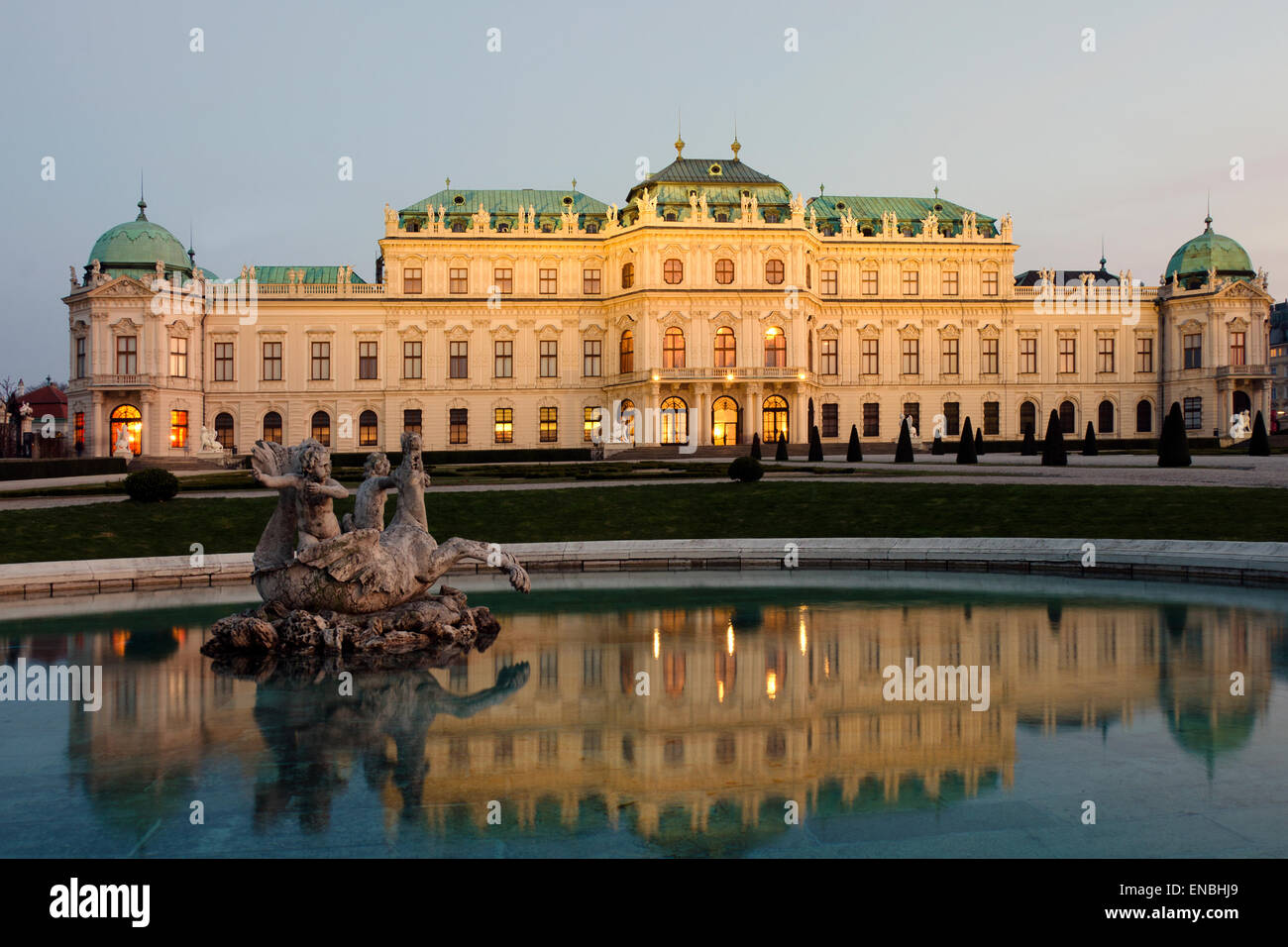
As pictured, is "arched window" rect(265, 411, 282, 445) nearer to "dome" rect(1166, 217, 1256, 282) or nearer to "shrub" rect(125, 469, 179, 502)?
"shrub" rect(125, 469, 179, 502)

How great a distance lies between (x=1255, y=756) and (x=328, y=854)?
5.28 meters

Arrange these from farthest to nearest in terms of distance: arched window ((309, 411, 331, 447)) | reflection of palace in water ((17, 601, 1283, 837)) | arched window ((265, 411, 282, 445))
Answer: arched window ((309, 411, 331, 447))
arched window ((265, 411, 282, 445))
reflection of palace in water ((17, 601, 1283, 837))

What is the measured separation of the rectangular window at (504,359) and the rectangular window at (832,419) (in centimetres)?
1991

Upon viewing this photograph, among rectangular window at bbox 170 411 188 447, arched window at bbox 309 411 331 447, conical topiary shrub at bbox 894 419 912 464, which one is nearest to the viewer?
conical topiary shrub at bbox 894 419 912 464

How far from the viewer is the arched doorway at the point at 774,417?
194 ft

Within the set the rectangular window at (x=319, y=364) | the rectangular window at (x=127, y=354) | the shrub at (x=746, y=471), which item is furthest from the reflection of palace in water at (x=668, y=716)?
the rectangular window at (x=319, y=364)

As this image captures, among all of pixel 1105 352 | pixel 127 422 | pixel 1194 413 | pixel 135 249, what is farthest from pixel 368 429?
pixel 1194 413

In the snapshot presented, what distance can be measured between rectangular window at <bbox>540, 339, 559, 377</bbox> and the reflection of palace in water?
52.0 m

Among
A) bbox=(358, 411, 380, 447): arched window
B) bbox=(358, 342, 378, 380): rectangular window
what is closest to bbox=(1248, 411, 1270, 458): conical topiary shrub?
bbox=(358, 411, 380, 447): arched window

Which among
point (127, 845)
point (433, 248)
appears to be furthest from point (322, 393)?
point (127, 845)

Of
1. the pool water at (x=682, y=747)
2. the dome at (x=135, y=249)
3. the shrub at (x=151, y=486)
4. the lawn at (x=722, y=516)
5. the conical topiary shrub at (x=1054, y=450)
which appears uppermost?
the dome at (x=135, y=249)

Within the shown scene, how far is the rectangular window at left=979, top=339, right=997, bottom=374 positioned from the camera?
64.9 meters

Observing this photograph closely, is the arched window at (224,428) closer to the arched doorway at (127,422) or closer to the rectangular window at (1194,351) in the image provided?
the arched doorway at (127,422)
